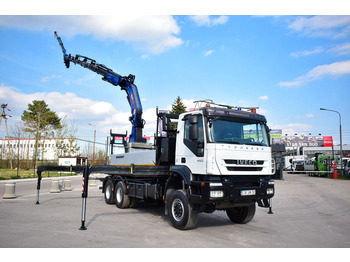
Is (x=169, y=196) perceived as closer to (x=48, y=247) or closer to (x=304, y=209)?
(x=48, y=247)

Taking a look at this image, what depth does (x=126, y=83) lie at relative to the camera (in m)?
13.9

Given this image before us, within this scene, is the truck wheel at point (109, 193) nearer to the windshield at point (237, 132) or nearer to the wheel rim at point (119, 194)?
the wheel rim at point (119, 194)

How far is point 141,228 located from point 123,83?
851 centimetres

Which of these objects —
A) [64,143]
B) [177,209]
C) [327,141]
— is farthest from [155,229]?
[327,141]

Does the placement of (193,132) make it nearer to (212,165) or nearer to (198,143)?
(198,143)

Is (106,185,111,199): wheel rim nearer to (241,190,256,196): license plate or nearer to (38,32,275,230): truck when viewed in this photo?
(38,32,275,230): truck

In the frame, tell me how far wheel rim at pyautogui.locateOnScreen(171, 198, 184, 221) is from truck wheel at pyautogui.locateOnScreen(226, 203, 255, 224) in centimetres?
201

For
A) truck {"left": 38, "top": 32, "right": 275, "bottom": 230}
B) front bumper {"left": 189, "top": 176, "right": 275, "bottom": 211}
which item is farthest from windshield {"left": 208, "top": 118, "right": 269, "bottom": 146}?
front bumper {"left": 189, "top": 176, "right": 275, "bottom": 211}

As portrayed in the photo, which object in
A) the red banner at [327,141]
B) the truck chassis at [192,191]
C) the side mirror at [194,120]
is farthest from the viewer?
the red banner at [327,141]

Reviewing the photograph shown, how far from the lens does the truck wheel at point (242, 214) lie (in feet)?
26.3

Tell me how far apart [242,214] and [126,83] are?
8608 mm

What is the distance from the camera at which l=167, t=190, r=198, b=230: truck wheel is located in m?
6.76

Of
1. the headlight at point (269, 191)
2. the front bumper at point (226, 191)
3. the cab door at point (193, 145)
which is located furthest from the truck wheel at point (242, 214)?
the cab door at point (193, 145)

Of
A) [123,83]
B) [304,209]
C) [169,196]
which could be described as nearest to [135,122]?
[123,83]
